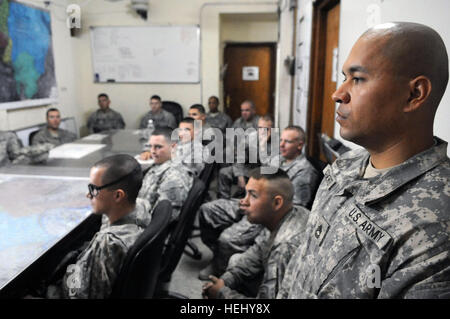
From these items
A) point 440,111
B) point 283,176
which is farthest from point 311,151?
point 440,111

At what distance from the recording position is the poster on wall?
233 centimetres

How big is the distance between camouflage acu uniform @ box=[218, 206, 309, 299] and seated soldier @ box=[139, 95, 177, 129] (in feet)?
9.39

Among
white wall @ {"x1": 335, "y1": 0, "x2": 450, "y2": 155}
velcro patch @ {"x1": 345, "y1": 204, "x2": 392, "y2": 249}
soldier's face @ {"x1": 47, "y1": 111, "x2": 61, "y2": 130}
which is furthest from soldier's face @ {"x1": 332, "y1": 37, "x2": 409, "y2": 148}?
soldier's face @ {"x1": 47, "y1": 111, "x2": 61, "y2": 130}

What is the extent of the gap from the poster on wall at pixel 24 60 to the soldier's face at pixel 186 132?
1.11 metres

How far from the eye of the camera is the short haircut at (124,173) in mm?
991

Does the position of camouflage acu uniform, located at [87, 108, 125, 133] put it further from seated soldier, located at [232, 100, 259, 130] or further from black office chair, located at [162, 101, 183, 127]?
seated soldier, located at [232, 100, 259, 130]

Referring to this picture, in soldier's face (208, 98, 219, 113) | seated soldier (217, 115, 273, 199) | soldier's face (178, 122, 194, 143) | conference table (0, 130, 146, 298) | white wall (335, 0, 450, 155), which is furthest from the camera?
soldier's face (208, 98, 219, 113)

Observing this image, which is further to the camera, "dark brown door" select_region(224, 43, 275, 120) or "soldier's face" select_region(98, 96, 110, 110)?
"dark brown door" select_region(224, 43, 275, 120)

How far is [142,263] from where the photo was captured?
0.93 meters

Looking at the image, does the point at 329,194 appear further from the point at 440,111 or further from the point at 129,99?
the point at 129,99

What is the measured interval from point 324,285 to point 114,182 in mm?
688

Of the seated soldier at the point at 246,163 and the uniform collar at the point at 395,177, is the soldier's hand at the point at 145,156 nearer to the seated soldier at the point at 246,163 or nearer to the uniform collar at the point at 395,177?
the seated soldier at the point at 246,163

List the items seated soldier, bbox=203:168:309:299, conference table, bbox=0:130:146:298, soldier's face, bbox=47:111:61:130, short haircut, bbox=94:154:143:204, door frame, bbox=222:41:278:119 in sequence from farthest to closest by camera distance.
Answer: door frame, bbox=222:41:278:119, soldier's face, bbox=47:111:61:130, seated soldier, bbox=203:168:309:299, short haircut, bbox=94:154:143:204, conference table, bbox=0:130:146:298

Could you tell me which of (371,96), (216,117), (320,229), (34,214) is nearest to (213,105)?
(216,117)
